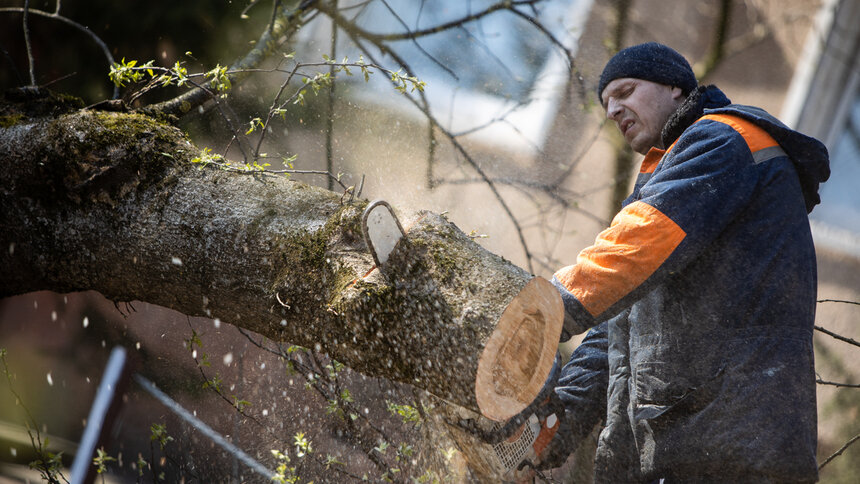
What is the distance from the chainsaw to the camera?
60.3 inches

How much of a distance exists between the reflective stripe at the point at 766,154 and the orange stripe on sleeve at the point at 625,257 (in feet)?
1.12

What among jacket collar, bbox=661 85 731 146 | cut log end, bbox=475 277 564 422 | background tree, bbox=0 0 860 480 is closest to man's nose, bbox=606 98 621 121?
jacket collar, bbox=661 85 731 146

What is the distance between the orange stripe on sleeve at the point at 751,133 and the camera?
1.50 metres

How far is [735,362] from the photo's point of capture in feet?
4.86

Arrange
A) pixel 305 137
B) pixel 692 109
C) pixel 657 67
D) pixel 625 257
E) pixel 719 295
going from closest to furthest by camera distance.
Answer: pixel 625 257 → pixel 719 295 → pixel 692 109 → pixel 657 67 → pixel 305 137

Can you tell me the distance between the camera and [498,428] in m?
1.67

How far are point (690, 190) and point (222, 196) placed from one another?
1.49 meters

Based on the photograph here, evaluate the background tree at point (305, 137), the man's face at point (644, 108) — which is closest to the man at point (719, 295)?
the man's face at point (644, 108)

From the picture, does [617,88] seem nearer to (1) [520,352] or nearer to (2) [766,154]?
(2) [766,154]

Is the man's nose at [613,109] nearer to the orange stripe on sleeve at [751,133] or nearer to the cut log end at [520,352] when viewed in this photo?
the orange stripe on sleeve at [751,133]

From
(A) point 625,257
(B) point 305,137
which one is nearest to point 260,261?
(A) point 625,257

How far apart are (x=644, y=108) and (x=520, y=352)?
Result: 1010 mm

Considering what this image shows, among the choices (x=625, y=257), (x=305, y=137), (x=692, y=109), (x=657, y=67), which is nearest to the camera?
(x=625, y=257)

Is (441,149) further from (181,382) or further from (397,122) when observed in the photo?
(181,382)
